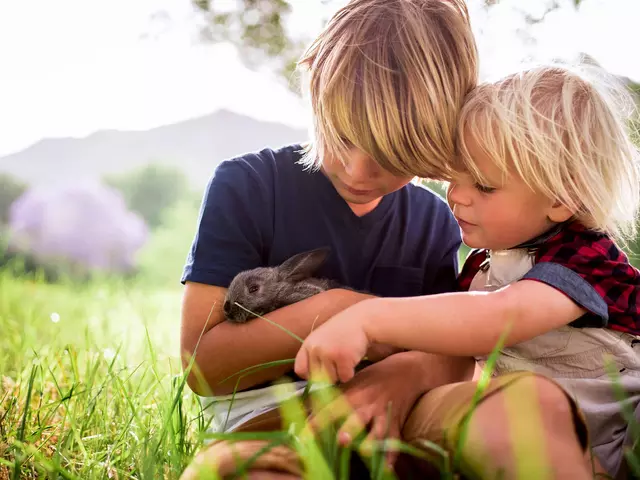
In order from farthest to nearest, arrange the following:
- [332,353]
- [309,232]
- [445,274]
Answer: [445,274] → [309,232] → [332,353]

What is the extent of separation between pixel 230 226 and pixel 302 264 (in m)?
0.28

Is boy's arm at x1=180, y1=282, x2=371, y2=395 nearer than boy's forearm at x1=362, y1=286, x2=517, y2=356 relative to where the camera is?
No

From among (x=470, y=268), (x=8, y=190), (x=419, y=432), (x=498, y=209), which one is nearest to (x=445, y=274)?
(x=470, y=268)

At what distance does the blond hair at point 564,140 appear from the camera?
197cm

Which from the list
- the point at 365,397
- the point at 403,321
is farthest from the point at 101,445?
the point at 403,321

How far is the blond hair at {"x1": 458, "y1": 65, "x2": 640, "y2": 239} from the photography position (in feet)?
6.46

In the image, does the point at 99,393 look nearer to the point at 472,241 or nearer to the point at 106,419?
the point at 106,419

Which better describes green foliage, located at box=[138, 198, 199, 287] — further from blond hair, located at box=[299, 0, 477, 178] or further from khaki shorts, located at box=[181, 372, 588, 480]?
khaki shorts, located at box=[181, 372, 588, 480]

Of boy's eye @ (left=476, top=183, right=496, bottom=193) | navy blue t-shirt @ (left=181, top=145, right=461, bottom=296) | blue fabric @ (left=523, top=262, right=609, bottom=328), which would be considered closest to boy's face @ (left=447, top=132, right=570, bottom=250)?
boy's eye @ (left=476, top=183, right=496, bottom=193)

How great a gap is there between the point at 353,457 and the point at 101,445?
2.94 ft

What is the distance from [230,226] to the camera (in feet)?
7.50

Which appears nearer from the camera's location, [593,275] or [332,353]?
[332,353]

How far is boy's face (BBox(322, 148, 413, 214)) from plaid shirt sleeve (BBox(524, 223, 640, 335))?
540mm

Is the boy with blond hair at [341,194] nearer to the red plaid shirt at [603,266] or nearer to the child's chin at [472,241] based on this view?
the child's chin at [472,241]
